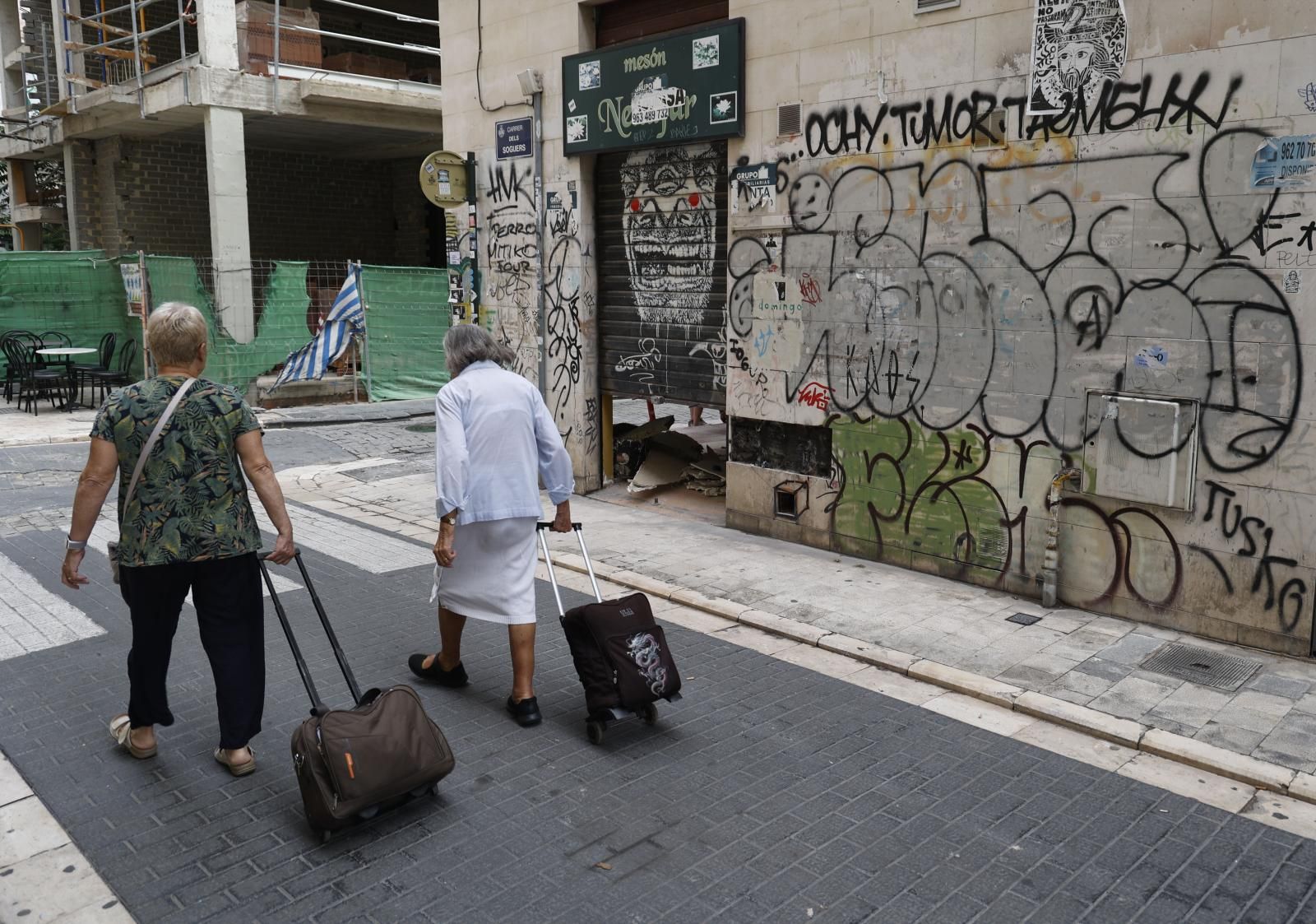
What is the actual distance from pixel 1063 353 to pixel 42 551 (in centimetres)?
758

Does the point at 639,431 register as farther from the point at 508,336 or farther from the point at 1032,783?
the point at 1032,783

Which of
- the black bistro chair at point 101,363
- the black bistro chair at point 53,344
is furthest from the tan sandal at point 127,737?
the black bistro chair at point 101,363

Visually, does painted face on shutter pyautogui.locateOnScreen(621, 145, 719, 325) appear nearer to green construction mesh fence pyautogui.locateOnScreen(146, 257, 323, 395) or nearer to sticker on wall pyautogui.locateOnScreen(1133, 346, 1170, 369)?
sticker on wall pyautogui.locateOnScreen(1133, 346, 1170, 369)

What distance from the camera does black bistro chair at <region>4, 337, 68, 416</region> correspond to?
1501 cm

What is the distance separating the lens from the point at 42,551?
26.6 feet

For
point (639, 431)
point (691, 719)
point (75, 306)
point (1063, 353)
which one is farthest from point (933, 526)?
point (75, 306)

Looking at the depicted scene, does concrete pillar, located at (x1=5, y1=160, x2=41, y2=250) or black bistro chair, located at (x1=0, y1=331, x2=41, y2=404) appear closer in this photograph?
black bistro chair, located at (x1=0, y1=331, x2=41, y2=404)

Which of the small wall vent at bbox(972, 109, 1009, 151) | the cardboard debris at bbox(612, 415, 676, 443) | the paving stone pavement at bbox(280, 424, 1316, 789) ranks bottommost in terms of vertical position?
the paving stone pavement at bbox(280, 424, 1316, 789)

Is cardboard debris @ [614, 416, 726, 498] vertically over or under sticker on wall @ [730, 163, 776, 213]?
under

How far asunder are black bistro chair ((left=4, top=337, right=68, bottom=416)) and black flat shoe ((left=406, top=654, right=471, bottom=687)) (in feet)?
39.2

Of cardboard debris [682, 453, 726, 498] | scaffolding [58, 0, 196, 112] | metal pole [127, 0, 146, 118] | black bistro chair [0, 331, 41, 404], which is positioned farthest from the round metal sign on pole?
metal pole [127, 0, 146, 118]

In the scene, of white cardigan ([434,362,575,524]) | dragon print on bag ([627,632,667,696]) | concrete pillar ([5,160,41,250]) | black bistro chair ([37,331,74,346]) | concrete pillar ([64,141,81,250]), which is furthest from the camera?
concrete pillar ([5,160,41,250])

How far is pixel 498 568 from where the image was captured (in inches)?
196

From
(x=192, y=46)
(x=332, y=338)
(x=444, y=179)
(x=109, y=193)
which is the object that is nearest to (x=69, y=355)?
(x=332, y=338)
